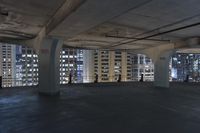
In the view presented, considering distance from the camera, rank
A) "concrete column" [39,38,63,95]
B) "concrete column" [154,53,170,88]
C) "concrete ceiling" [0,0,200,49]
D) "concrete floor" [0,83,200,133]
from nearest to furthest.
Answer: "concrete floor" [0,83,200,133]
"concrete ceiling" [0,0,200,49]
"concrete column" [39,38,63,95]
"concrete column" [154,53,170,88]

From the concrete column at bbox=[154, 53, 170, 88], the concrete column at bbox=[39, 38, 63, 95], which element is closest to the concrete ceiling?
the concrete column at bbox=[39, 38, 63, 95]

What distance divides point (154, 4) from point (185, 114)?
4.41m

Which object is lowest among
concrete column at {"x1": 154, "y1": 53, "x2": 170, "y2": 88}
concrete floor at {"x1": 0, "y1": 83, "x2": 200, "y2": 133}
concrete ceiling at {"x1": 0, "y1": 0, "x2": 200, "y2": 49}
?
concrete floor at {"x1": 0, "y1": 83, "x2": 200, "y2": 133}

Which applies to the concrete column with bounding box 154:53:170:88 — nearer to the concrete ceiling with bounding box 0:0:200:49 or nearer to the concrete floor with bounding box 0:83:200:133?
the concrete ceiling with bounding box 0:0:200:49

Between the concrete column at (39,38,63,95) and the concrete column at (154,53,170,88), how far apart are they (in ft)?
30.8

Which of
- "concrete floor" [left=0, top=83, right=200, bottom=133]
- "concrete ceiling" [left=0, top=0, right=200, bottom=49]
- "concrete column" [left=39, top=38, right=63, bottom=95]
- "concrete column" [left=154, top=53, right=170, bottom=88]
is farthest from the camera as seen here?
"concrete column" [left=154, top=53, right=170, bottom=88]

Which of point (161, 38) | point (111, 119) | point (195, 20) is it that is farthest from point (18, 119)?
point (161, 38)

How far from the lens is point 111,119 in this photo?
7.32 m

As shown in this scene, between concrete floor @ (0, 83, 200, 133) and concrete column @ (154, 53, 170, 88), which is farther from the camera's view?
concrete column @ (154, 53, 170, 88)

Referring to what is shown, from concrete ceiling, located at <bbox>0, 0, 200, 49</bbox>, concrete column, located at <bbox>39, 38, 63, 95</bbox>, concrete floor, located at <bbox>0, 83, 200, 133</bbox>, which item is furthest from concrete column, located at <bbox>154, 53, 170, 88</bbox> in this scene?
concrete column, located at <bbox>39, 38, 63, 95</bbox>

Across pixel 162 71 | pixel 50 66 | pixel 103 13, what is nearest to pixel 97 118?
pixel 103 13

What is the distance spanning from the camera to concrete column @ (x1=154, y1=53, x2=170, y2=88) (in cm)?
1819

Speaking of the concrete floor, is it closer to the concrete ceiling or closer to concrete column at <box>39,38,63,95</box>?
concrete column at <box>39,38,63,95</box>

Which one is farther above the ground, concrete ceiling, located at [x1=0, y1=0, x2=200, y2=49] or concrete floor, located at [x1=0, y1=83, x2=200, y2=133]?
concrete ceiling, located at [x1=0, y1=0, x2=200, y2=49]
